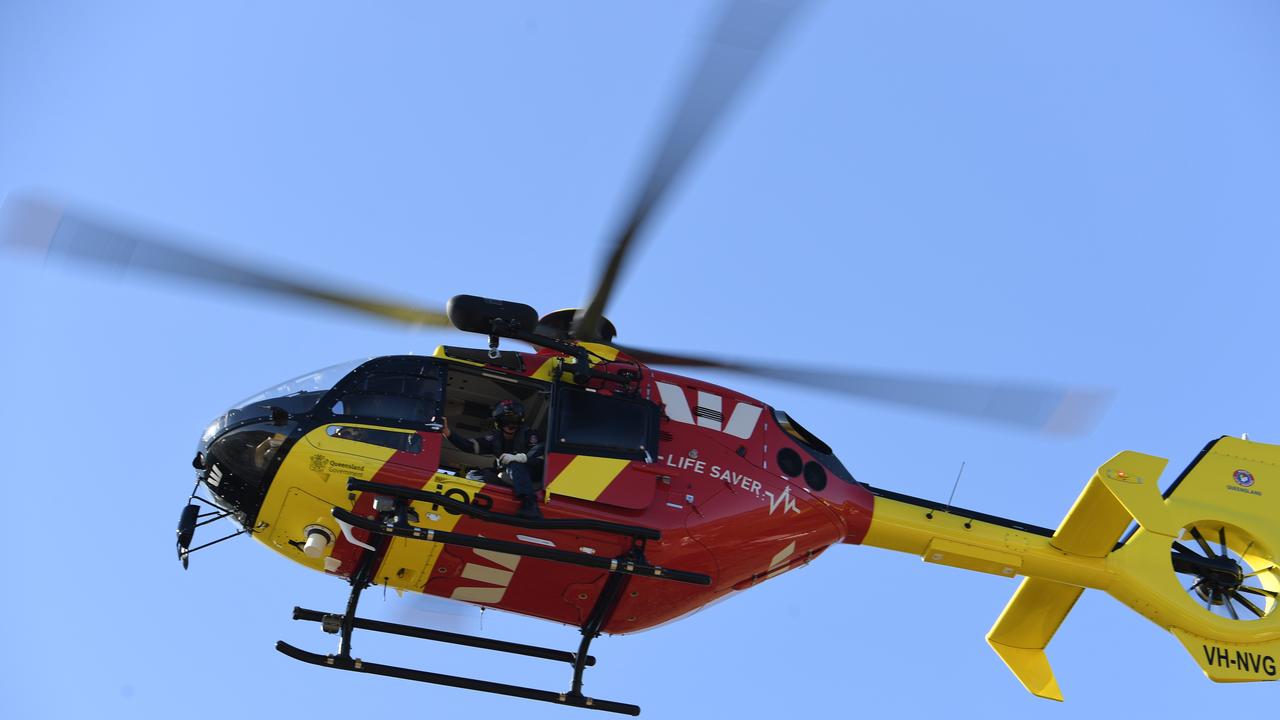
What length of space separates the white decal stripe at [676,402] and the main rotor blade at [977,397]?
85 cm

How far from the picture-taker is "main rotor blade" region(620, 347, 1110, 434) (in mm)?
10820

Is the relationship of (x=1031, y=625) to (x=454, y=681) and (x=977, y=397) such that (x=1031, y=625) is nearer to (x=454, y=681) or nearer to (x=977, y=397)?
(x=977, y=397)

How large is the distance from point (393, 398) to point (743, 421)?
3.11m

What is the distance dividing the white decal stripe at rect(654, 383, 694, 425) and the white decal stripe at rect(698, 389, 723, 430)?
0.12 m

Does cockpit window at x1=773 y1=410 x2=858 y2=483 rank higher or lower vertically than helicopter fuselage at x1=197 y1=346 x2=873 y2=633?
higher

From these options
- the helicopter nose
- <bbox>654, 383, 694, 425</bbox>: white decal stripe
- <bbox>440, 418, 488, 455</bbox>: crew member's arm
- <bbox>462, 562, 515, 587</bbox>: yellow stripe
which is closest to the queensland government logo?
<bbox>654, 383, 694, 425</bbox>: white decal stripe

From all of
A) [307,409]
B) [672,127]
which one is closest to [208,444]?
[307,409]

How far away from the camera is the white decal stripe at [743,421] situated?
1123 cm

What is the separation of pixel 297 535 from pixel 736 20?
17.3ft

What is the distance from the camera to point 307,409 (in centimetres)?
1015

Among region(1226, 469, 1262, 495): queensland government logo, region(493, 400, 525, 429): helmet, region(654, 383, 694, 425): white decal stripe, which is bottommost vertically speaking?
region(493, 400, 525, 429): helmet

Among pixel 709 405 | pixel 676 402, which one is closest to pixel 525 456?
pixel 676 402

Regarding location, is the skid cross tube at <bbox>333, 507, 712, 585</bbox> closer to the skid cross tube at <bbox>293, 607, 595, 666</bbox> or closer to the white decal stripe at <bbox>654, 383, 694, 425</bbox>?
the skid cross tube at <bbox>293, 607, 595, 666</bbox>

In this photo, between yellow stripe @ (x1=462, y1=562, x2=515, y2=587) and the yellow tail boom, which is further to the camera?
the yellow tail boom
